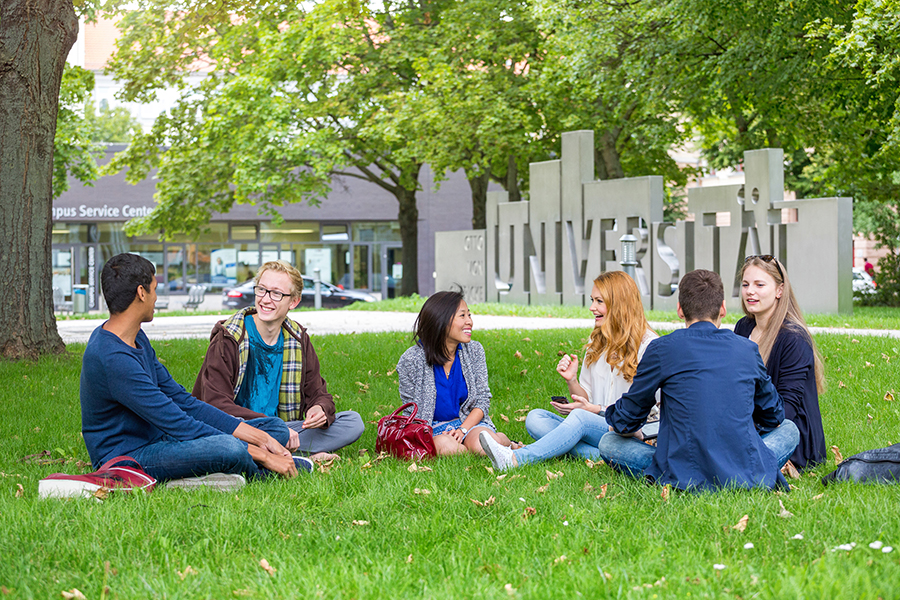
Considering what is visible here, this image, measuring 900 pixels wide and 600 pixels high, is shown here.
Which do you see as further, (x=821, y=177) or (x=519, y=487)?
(x=821, y=177)

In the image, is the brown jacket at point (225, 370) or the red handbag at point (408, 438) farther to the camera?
the red handbag at point (408, 438)

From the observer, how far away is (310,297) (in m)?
33.8

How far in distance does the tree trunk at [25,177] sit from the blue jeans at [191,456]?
5.80m

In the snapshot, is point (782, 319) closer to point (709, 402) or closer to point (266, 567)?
point (709, 402)

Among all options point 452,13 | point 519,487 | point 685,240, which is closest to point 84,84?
point 452,13

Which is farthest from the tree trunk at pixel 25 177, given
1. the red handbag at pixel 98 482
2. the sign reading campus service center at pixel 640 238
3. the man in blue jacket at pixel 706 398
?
the sign reading campus service center at pixel 640 238

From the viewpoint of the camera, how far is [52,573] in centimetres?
351

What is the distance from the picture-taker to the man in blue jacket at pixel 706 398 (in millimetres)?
4441

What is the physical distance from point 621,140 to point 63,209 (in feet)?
75.2

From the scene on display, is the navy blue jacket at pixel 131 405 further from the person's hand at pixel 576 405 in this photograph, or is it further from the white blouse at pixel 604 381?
the white blouse at pixel 604 381

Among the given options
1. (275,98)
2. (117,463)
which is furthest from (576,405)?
(275,98)

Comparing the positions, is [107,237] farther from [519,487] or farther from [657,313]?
[519,487]

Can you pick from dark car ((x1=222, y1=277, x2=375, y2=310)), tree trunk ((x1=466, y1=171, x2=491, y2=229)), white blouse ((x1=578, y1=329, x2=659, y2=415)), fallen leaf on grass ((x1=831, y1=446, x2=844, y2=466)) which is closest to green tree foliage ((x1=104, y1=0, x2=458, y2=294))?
tree trunk ((x1=466, y1=171, x2=491, y2=229))

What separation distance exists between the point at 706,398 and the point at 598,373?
1.25 m
